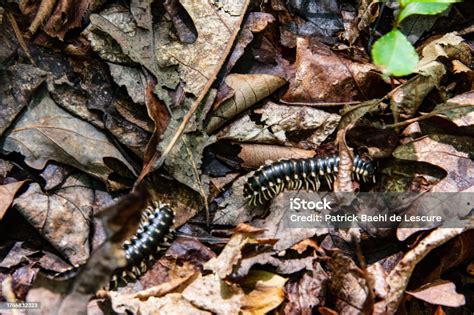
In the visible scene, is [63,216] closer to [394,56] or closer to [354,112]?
[354,112]

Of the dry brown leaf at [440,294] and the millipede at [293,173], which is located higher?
the millipede at [293,173]

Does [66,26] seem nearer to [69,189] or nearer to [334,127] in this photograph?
[69,189]

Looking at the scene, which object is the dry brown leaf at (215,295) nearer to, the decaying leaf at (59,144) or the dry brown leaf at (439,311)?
the decaying leaf at (59,144)

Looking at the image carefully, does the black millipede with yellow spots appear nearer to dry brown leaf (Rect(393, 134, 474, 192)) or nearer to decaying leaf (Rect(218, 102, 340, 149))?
decaying leaf (Rect(218, 102, 340, 149))

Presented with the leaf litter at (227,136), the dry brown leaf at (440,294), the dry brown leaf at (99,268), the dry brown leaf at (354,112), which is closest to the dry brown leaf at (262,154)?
the leaf litter at (227,136)

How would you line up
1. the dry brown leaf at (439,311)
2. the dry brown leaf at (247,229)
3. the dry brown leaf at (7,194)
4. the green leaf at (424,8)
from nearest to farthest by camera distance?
1. the green leaf at (424,8)
2. the dry brown leaf at (439,311)
3. the dry brown leaf at (247,229)
4. the dry brown leaf at (7,194)

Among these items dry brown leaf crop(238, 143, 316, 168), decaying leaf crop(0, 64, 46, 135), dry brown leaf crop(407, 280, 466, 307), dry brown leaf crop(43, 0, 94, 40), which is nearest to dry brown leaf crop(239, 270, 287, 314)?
dry brown leaf crop(407, 280, 466, 307)
